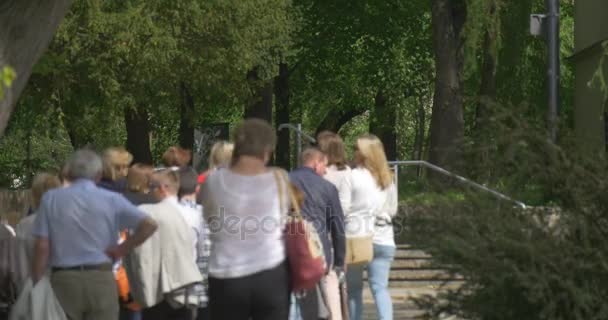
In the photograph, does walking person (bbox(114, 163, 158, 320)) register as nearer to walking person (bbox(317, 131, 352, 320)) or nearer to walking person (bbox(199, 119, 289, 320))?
walking person (bbox(317, 131, 352, 320))

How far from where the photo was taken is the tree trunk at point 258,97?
37.6 m

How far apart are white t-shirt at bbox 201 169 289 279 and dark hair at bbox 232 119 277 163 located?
0.13 meters

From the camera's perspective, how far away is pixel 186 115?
38.4 meters

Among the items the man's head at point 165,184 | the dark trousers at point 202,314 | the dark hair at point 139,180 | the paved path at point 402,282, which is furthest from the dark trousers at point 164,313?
the paved path at point 402,282

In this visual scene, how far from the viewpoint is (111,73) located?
103 feet

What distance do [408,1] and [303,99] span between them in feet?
20.6

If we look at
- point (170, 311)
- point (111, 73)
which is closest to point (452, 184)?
point (170, 311)

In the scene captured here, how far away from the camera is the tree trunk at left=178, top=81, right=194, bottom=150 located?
37434 mm

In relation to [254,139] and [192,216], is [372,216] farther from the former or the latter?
[254,139]

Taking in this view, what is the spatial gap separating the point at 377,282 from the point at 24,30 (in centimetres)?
405

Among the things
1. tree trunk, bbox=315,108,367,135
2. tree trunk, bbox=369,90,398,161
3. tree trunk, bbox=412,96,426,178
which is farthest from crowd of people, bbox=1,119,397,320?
tree trunk, bbox=412,96,426,178

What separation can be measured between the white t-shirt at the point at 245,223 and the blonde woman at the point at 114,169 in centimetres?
430

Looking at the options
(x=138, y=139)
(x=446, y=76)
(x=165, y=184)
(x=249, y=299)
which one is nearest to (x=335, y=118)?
(x=138, y=139)

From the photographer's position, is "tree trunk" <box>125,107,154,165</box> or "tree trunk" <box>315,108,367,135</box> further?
"tree trunk" <box>315,108,367,135</box>
